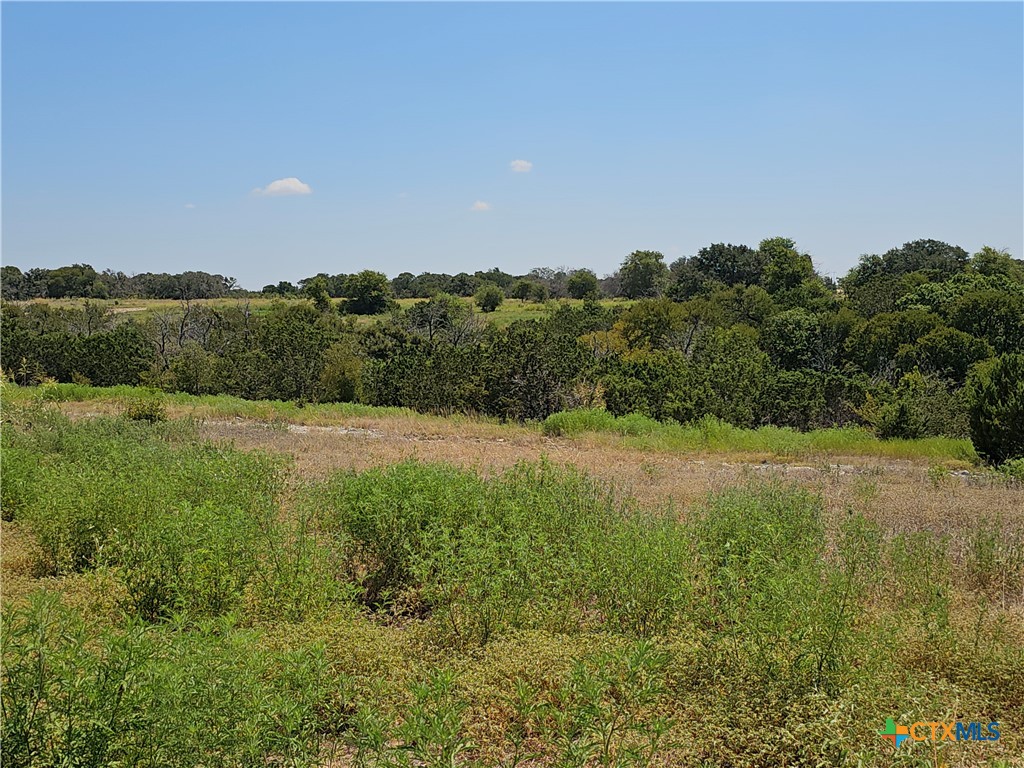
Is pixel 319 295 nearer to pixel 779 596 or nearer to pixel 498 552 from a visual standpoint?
pixel 498 552

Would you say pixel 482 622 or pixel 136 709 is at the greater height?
pixel 136 709

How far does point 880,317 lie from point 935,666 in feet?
109

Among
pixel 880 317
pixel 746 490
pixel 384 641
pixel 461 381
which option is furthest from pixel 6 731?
pixel 880 317

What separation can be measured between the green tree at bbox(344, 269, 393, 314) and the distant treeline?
3685 millimetres

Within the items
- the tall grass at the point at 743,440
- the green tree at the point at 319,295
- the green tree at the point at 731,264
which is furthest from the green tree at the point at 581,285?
the tall grass at the point at 743,440

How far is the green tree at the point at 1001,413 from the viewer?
559 inches

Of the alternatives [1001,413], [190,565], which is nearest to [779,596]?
[190,565]

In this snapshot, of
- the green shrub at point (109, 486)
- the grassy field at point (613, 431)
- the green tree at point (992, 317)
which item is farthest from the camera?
the green tree at point (992, 317)

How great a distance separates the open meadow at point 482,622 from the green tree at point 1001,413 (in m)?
5.45

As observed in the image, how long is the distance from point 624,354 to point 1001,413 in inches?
730

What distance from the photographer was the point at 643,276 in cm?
6862

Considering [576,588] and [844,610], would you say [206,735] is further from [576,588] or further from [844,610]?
[844,610]

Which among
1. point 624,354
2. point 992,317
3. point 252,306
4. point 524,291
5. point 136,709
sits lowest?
point 136,709

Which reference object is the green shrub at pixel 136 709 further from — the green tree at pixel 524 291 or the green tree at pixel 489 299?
the green tree at pixel 524 291
